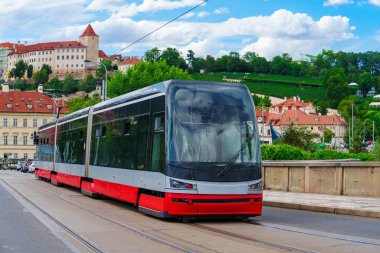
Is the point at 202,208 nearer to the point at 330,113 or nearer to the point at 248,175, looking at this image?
the point at 248,175

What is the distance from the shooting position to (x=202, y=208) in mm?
14922

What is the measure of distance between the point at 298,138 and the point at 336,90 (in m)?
138

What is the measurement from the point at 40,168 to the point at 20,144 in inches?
3713

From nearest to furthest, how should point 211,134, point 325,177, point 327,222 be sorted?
point 211,134, point 327,222, point 325,177

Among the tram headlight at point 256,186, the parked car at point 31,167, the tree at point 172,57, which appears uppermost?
the tree at point 172,57

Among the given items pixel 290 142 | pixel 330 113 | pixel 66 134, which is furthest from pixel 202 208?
pixel 330 113

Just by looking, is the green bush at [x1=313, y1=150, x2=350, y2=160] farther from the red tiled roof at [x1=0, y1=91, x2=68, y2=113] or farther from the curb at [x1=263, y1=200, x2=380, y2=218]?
the red tiled roof at [x1=0, y1=91, x2=68, y2=113]

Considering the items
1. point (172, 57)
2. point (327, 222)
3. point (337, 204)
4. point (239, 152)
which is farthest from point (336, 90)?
point (239, 152)

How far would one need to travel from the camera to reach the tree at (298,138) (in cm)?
5128

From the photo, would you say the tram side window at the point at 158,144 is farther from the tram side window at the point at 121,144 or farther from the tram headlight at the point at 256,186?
the tram headlight at the point at 256,186

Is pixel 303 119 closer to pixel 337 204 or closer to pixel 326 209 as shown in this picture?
pixel 337 204

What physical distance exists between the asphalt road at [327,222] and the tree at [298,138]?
104 ft

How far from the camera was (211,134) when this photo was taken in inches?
604

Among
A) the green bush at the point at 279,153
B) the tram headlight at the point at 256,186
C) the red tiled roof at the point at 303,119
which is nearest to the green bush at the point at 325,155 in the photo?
the green bush at the point at 279,153
